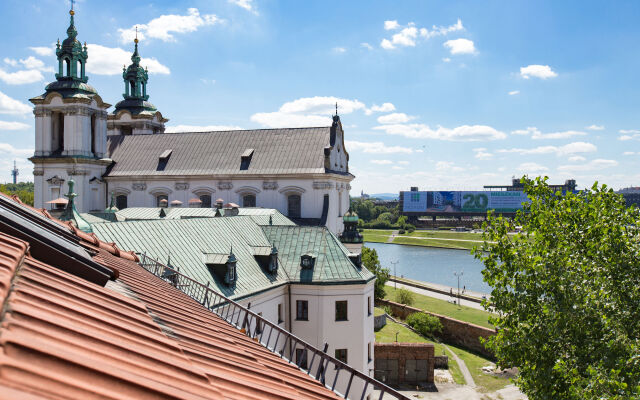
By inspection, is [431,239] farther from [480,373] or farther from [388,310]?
[480,373]

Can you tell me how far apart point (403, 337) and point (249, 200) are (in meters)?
15.8

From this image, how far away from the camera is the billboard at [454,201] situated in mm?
144750

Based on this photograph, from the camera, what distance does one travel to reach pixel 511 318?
1442 cm

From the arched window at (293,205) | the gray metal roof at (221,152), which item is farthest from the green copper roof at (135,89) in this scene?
the arched window at (293,205)

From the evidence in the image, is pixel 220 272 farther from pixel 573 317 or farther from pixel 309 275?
pixel 573 317

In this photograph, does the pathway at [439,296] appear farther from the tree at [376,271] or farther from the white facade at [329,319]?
the white facade at [329,319]

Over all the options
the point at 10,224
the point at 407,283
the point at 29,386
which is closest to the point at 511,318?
the point at 10,224

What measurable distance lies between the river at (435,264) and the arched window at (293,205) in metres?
29.4

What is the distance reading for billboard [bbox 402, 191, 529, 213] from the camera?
145 m

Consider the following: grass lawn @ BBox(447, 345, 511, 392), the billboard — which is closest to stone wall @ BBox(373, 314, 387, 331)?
grass lawn @ BBox(447, 345, 511, 392)

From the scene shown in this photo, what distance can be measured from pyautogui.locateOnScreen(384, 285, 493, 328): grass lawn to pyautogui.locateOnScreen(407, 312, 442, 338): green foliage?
4.30 meters

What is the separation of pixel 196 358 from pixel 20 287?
161 centimetres

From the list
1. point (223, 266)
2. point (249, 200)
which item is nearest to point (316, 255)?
point (223, 266)

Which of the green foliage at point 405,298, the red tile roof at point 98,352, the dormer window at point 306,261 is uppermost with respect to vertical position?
the red tile roof at point 98,352
